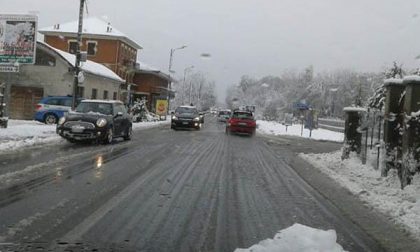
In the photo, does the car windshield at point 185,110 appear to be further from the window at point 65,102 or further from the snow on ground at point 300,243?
the snow on ground at point 300,243

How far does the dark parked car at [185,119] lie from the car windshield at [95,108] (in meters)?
16.1

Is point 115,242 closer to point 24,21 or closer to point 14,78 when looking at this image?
point 24,21

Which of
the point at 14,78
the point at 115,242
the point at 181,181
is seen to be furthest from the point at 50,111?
the point at 115,242

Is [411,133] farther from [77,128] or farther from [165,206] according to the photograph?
[77,128]

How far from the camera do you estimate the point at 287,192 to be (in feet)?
36.6

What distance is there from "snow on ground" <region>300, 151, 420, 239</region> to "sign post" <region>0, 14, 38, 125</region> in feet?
48.0

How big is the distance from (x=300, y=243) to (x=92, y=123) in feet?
50.8

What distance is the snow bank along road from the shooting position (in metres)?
6.64

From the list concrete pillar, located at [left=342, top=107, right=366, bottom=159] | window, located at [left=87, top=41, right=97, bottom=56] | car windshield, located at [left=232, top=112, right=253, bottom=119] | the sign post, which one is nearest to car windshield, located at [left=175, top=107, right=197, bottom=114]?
car windshield, located at [left=232, top=112, right=253, bottom=119]

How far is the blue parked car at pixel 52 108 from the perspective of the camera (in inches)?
1293

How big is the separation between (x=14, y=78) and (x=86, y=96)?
5.80 m

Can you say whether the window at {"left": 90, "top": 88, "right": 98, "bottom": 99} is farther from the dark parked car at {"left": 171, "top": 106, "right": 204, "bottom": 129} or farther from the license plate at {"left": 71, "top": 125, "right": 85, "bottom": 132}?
the license plate at {"left": 71, "top": 125, "right": 85, "bottom": 132}

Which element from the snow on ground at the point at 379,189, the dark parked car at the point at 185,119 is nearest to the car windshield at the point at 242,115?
the dark parked car at the point at 185,119

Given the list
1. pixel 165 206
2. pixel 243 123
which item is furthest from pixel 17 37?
pixel 165 206
